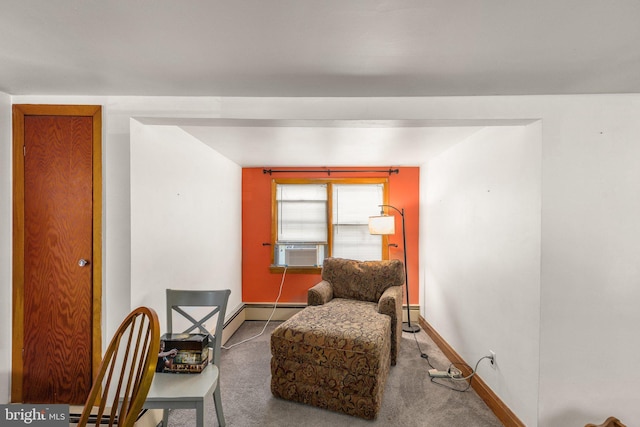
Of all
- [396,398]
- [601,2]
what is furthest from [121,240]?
[601,2]

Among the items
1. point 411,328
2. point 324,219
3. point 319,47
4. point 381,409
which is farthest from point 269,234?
point 319,47

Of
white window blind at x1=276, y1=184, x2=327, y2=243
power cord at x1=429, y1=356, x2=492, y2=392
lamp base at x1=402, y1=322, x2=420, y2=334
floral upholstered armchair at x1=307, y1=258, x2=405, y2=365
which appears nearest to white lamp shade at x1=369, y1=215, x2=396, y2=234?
Result: floral upholstered armchair at x1=307, y1=258, x2=405, y2=365

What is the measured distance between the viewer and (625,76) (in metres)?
1.67

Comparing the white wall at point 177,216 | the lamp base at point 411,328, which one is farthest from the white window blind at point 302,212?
the lamp base at point 411,328

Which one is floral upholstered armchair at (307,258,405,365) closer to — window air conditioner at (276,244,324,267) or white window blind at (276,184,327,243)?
window air conditioner at (276,244,324,267)

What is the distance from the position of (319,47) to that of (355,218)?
3174mm

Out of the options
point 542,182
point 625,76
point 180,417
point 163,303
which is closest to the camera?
point 625,76

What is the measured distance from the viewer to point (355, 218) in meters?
4.39

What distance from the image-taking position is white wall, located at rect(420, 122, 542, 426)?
1.98 meters

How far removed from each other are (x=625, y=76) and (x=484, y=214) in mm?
1219

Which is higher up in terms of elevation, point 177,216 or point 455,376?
point 177,216

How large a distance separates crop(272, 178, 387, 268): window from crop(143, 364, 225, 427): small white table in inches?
103

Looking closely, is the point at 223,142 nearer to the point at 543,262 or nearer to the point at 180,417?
the point at 180,417

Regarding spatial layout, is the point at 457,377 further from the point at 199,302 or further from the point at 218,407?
the point at 199,302
